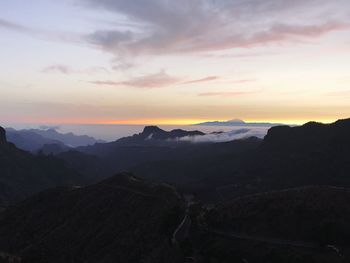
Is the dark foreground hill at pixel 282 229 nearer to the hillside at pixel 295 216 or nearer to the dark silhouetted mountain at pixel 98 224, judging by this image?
the hillside at pixel 295 216

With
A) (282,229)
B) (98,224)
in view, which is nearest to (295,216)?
(282,229)

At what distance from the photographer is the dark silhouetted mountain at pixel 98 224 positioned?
106606 millimetres

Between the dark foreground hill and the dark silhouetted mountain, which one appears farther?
the dark silhouetted mountain

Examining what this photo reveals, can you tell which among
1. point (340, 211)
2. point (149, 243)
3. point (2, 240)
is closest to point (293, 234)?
point (340, 211)

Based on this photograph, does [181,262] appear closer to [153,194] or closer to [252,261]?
[252,261]

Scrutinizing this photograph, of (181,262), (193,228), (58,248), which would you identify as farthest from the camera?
(58,248)

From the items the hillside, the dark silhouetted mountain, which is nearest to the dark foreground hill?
the hillside

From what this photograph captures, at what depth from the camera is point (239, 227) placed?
98.6 metres

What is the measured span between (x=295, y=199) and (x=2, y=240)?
3174 inches

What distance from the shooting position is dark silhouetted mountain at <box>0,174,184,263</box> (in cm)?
10661

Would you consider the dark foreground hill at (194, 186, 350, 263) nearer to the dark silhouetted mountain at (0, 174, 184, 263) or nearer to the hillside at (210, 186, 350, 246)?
the hillside at (210, 186, 350, 246)

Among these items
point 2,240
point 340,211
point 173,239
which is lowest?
point 2,240

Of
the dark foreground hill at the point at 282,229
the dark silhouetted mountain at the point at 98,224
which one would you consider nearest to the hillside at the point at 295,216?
the dark foreground hill at the point at 282,229

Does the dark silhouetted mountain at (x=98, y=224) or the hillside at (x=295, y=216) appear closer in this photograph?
the hillside at (x=295, y=216)
